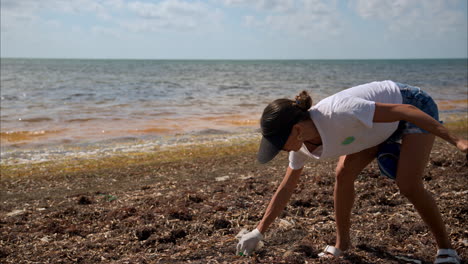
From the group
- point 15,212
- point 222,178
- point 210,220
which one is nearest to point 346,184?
point 210,220

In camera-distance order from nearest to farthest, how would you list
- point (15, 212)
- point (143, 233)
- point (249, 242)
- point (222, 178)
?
point (249, 242) → point (143, 233) → point (15, 212) → point (222, 178)

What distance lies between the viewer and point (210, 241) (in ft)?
13.1

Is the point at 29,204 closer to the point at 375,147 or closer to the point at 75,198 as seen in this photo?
the point at 75,198

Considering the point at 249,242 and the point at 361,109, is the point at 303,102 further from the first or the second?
the point at 249,242

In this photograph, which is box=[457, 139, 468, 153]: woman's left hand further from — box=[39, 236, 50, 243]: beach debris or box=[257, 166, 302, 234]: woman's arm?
box=[39, 236, 50, 243]: beach debris

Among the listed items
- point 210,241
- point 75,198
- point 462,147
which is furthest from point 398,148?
point 75,198

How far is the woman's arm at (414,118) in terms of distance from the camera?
2.40m

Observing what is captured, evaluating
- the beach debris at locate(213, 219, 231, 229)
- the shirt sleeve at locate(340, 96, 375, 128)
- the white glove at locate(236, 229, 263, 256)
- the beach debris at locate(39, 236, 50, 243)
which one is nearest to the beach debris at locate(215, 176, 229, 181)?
the beach debris at locate(213, 219, 231, 229)

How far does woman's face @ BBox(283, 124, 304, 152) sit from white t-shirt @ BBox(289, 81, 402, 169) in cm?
13

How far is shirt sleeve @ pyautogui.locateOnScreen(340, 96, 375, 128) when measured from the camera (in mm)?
2551

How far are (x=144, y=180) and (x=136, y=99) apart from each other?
50.0ft

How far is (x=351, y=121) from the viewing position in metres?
2.61

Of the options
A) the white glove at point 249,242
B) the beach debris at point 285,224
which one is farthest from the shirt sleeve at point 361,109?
the beach debris at point 285,224

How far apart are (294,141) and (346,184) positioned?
737 millimetres
